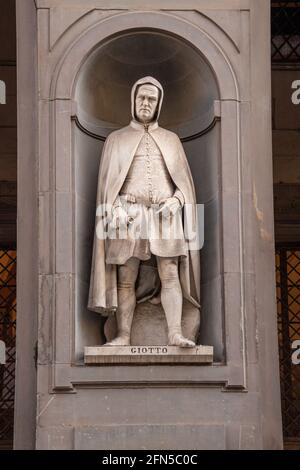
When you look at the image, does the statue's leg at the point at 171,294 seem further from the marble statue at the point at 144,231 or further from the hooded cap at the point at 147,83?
the hooded cap at the point at 147,83

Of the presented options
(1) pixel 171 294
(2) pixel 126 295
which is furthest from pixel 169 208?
(2) pixel 126 295

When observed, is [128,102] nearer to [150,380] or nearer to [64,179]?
[64,179]

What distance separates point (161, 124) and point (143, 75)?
625mm

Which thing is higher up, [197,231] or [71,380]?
[197,231]

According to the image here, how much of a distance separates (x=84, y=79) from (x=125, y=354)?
3.34 meters

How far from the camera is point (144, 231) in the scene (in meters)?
17.7

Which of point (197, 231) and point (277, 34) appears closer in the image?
point (197, 231)

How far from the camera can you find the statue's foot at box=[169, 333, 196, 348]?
17312mm

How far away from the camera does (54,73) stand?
18156mm

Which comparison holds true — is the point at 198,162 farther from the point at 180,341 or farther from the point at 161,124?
the point at 180,341

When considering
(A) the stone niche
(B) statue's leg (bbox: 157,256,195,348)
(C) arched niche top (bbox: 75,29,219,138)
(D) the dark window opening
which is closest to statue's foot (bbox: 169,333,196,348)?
(B) statue's leg (bbox: 157,256,195,348)

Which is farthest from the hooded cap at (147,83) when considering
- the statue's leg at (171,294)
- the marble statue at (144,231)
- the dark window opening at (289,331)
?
the dark window opening at (289,331)
